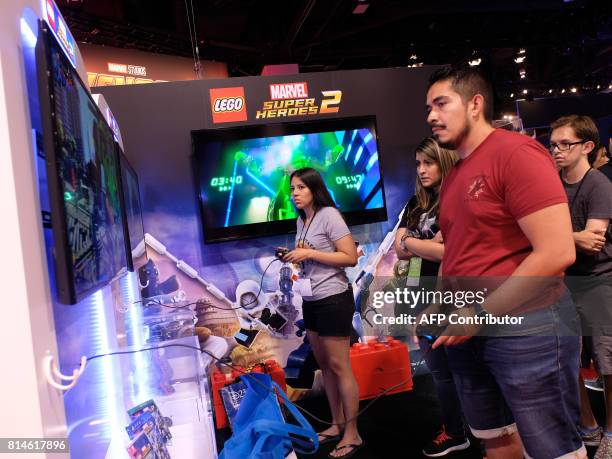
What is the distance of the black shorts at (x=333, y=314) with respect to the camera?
276cm

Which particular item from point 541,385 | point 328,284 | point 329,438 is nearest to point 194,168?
point 328,284

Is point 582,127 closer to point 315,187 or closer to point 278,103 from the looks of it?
point 315,187

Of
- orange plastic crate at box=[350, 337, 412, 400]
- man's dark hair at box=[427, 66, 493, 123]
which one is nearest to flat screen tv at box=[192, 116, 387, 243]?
orange plastic crate at box=[350, 337, 412, 400]

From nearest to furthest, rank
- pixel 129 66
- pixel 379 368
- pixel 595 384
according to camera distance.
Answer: pixel 595 384, pixel 379 368, pixel 129 66

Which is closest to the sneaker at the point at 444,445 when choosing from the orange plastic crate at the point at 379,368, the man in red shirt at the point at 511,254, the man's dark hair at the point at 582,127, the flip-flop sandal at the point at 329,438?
the flip-flop sandal at the point at 329,438

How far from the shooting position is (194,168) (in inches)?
156

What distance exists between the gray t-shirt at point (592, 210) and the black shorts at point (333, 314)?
120cm

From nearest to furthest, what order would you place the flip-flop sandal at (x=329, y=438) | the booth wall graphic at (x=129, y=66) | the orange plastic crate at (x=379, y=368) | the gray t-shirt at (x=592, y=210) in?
the gray t-shirt at (x=592, y=210) → the flip-flop sandal at (x=329, y=438) → the orange plastic crate at (x=379, y=368) → the booth wall graphic at (x=129, y=66)

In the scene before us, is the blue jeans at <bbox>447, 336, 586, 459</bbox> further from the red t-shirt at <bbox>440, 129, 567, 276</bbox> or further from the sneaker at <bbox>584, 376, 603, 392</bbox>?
the sneaker at <bbox>584, 376, 603, 392</bbox>

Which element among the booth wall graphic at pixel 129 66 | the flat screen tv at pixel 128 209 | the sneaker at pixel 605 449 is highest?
the booth wall graphic at pixel 129 66

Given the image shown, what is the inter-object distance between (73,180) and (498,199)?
109cm

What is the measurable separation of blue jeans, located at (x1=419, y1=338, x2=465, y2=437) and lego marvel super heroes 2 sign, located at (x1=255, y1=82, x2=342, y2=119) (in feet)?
8.03

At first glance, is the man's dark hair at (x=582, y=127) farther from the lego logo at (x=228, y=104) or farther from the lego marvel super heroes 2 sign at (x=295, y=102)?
the lego logo at (x=228, y=104)

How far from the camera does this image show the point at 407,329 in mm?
1545
